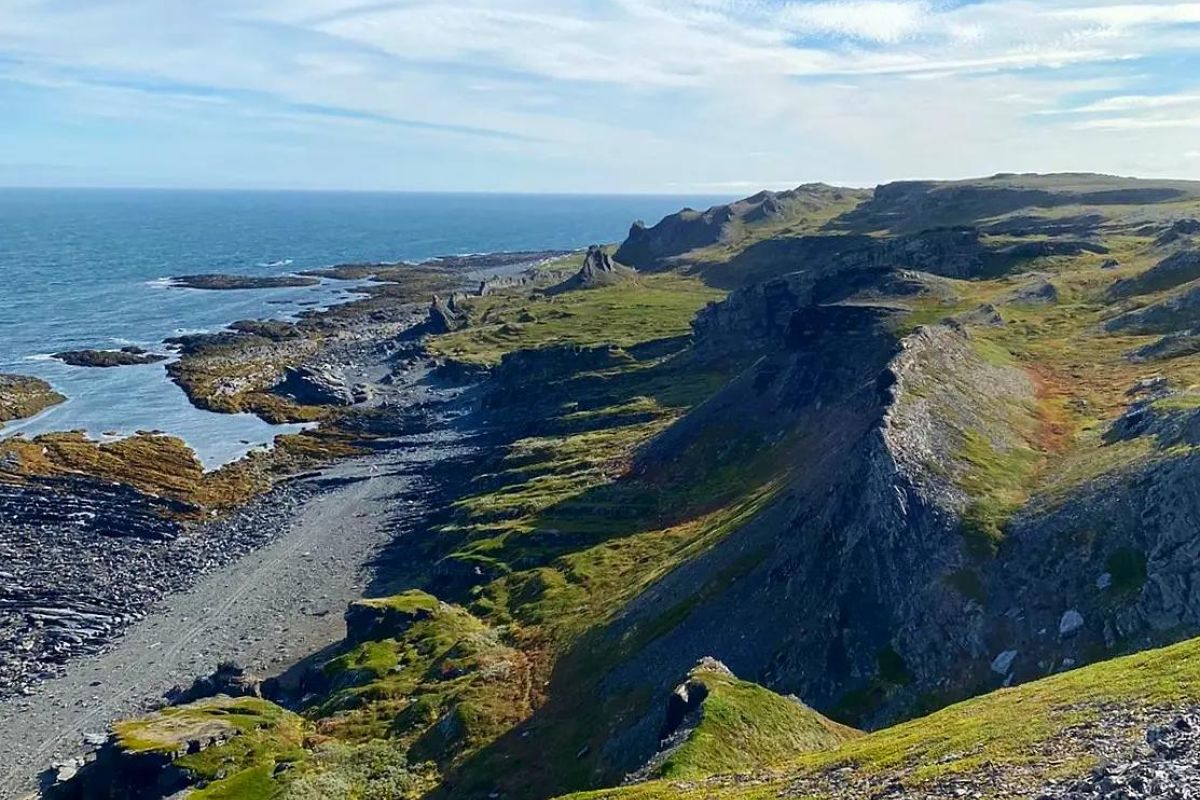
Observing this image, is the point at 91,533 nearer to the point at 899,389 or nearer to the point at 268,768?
the point at 268,768

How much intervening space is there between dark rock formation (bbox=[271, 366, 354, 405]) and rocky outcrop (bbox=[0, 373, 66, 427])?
1232 inches

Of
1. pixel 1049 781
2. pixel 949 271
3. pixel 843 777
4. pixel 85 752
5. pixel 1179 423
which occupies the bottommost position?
pixel 85 752

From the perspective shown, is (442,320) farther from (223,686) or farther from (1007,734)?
(1007,734)

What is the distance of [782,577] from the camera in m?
51.9

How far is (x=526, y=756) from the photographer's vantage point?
46.8 meters

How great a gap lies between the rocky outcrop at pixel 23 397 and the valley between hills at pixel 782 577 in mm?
16796

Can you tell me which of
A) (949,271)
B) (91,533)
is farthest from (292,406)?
(949,271)

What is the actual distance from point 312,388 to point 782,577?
108 m

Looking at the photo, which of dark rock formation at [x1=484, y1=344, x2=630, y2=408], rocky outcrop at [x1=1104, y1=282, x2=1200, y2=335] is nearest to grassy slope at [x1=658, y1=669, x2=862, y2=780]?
rocky outcrop at [x1=1104, y1=282, x2=1200, y2=335]

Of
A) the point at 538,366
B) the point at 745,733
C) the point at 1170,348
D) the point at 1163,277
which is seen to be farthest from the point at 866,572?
the point at 538,366

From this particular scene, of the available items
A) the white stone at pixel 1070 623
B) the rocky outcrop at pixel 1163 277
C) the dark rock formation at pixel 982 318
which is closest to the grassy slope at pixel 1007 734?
the white stone at pixel 1070 623

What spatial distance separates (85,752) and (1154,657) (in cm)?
5824

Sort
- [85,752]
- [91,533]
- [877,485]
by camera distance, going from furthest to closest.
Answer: [91,533], [85,752], [877,485]

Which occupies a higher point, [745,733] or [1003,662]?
[1003,662]
